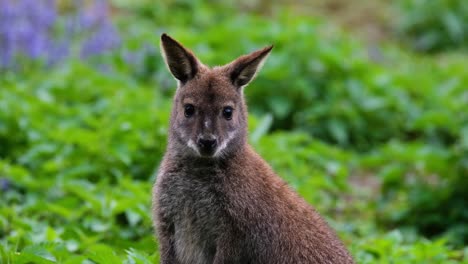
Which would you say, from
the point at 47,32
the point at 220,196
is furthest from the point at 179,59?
the point at 47,32

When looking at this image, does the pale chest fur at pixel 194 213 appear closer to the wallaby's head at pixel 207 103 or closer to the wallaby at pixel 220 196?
the wallaby at pixel 220 196

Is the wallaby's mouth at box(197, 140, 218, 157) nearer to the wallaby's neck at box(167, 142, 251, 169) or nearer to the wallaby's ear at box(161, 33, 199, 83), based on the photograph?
the wallaby's neck at box(167, 142, 251, 169)

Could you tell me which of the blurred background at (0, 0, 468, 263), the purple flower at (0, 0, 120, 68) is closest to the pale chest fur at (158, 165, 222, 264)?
the blurred background at (0, 0, 468, 263)

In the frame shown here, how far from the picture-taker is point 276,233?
512 cm

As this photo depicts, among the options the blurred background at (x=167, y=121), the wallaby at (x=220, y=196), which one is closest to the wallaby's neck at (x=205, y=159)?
the wallaby at (x=220, y=196)

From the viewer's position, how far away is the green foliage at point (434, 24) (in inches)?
535

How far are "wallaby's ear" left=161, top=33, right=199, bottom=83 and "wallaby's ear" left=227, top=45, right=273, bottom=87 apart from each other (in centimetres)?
22

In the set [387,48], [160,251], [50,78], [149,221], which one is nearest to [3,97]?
[50,78]

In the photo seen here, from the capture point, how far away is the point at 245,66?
5.35 meters

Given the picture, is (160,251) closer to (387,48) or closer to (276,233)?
(276,233)

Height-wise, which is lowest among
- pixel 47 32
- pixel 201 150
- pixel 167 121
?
pixel 201 150

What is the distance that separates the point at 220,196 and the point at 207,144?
301mm

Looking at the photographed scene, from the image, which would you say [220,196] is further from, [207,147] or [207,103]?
[207,103]

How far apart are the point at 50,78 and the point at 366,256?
165 inches
